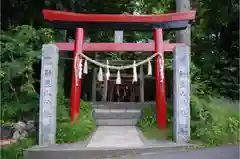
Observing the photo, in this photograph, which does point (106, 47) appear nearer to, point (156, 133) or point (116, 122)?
point (116, 122)

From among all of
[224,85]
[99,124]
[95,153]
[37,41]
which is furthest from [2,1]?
[224,85]

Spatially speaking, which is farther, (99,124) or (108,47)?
(99,124)

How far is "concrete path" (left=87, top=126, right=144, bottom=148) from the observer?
7.37 metres

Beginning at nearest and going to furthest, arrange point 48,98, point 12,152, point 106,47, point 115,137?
point 12,152 < point 48,98 < point 115,137 < point 106,47

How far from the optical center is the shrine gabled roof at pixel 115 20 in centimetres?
939

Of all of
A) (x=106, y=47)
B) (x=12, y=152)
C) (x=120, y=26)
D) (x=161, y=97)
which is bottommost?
(x=12, y=152)

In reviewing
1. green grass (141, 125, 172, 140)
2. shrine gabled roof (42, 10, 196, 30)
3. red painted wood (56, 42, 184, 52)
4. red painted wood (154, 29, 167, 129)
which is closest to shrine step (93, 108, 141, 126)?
green grass (141, 125, 172, 140)

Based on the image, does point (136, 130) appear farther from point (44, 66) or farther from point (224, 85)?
point (224, 85)

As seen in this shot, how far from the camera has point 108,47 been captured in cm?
969

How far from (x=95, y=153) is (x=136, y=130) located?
302cm

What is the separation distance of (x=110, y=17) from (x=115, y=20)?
0.18m

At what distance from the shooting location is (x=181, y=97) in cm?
770

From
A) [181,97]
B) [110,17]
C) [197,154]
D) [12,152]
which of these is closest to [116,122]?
[181,97]

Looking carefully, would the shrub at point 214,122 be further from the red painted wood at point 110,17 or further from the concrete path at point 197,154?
the red painted wood at point 110,17
